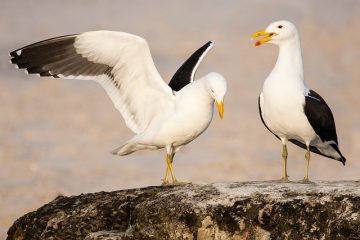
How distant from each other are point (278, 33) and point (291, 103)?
154 centimetres

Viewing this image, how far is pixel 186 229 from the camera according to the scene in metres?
10.2

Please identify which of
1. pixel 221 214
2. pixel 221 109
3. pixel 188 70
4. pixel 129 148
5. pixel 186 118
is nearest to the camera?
pixel 221 214

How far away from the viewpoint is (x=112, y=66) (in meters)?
14.1

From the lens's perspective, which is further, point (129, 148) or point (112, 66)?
point (112, 66)

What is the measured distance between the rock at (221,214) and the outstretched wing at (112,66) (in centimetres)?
270

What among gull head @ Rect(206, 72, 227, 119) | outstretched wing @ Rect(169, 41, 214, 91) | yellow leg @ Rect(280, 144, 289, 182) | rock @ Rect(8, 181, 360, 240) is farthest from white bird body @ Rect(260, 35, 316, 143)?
outstretched wing @ Rect(169, 41, 214, 91)

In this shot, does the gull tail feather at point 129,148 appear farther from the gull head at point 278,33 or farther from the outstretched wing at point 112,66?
the gull head at point 278,33

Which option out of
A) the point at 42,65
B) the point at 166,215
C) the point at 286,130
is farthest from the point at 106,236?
the point at 42,65

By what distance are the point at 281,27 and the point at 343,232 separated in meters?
5.02

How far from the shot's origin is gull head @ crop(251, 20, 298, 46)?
42.7 ft

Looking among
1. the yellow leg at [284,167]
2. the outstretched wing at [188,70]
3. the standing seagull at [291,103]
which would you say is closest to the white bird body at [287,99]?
the standing seagull at [291,103]

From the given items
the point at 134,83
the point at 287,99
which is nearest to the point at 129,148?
the point at 134,83

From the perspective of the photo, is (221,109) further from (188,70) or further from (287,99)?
(188,70)

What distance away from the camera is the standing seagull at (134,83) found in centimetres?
1276
